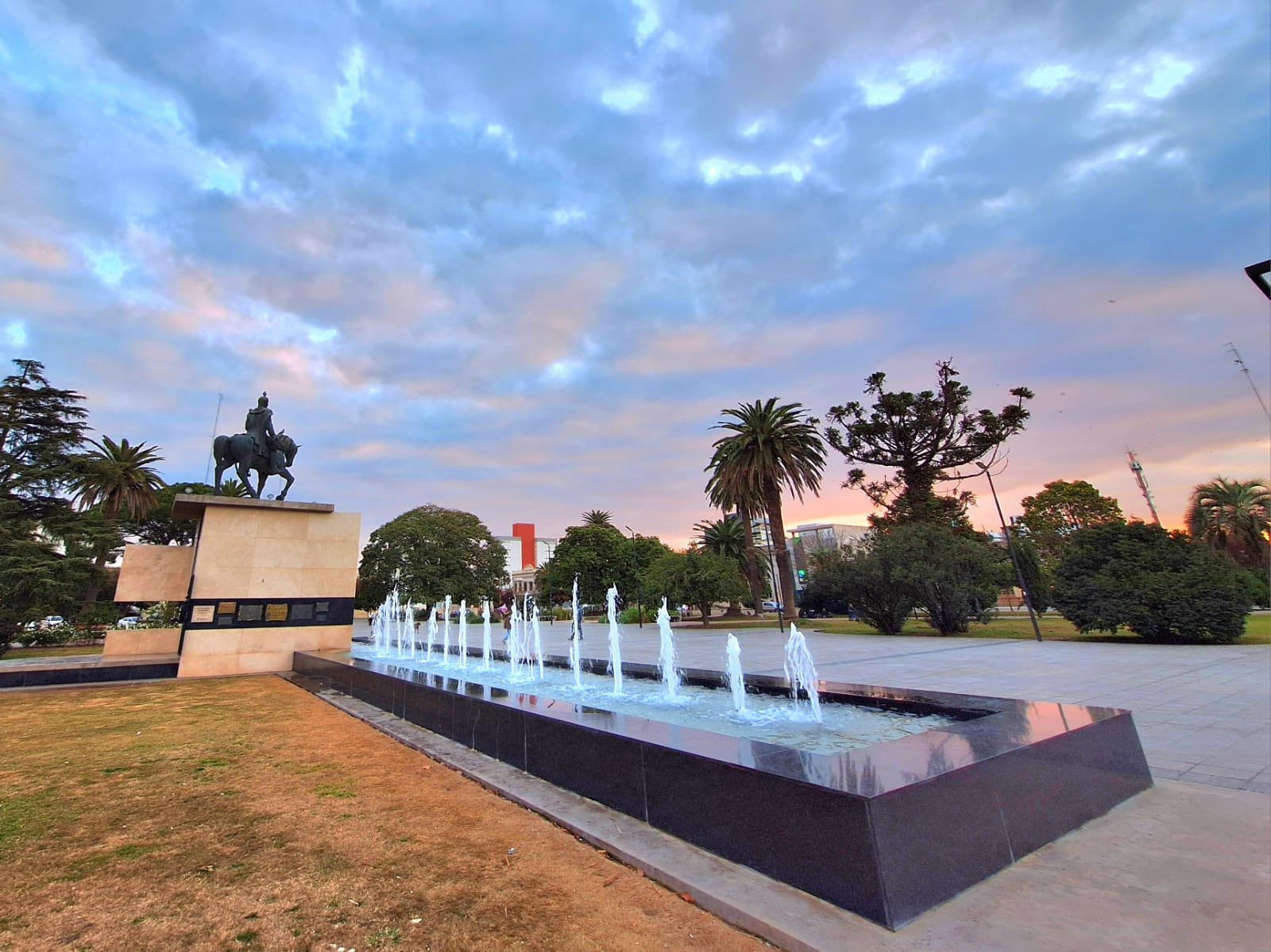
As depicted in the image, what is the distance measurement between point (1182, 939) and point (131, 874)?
5.73m

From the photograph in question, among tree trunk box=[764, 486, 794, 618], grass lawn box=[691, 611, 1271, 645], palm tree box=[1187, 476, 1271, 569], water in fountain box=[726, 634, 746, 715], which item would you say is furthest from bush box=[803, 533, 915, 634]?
palm tree box=[1187, 476, 1271, 569]

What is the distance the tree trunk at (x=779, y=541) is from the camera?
100ft

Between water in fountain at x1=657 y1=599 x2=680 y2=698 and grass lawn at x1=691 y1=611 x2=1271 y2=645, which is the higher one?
water in fountain at x1=657 y1=599 x2=680 y2=698

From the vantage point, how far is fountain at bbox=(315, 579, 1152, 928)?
2840mm

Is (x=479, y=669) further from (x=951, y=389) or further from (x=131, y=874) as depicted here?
(x=951, y=389)

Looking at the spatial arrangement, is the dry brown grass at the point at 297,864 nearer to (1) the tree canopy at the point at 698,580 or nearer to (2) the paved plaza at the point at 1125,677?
(2) the paved plaza at the point at 1125,677

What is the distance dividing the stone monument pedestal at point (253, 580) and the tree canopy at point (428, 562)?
2831cm

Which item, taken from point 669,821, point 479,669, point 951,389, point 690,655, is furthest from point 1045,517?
point 669,821

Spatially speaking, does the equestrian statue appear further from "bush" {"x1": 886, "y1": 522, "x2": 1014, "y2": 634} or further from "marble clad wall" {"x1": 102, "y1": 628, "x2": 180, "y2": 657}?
"bush" {"x1": 886, "y1": 522, "x2": 1014, "y2": 634}

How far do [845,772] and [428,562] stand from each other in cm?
4726

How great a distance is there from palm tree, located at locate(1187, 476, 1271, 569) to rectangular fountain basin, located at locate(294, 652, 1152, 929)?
153 ft

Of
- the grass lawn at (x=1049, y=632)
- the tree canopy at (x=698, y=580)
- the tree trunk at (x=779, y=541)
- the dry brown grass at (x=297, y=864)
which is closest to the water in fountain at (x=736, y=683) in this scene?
the dry brown grass at (x=297, y=864)

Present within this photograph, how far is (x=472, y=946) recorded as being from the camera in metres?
2.69

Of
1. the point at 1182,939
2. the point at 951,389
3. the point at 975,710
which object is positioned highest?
the point at 951,389
